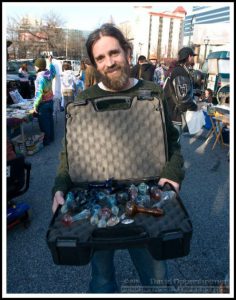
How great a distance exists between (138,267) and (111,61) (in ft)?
3.83

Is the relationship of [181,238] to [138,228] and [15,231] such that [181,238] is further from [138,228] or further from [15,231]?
[15,231]

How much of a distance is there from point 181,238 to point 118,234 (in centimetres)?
26

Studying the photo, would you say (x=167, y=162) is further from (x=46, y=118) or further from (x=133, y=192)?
(x=46, y=118)

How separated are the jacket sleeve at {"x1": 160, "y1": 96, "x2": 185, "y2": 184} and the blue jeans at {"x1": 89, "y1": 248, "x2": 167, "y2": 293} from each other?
1.43 ft

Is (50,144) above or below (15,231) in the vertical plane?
above

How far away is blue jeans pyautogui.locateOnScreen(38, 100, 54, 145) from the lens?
17.0ft

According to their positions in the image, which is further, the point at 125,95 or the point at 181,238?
the point at 125,95

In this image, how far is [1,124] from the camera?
71.7 inches

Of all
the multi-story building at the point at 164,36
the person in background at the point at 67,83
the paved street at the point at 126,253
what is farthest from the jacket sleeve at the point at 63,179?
the multi-story building at the point at 164,36

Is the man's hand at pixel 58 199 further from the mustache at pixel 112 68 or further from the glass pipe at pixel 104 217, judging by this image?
the mustache at pixel 112 68

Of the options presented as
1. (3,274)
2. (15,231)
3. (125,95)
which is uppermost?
(125,95)

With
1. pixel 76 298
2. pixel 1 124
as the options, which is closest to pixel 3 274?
pixel 76 298

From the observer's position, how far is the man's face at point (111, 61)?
133cm

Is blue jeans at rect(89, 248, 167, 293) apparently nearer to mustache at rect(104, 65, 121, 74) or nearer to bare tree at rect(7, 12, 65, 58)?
mustache at rect(104, 65, 121, 74)
